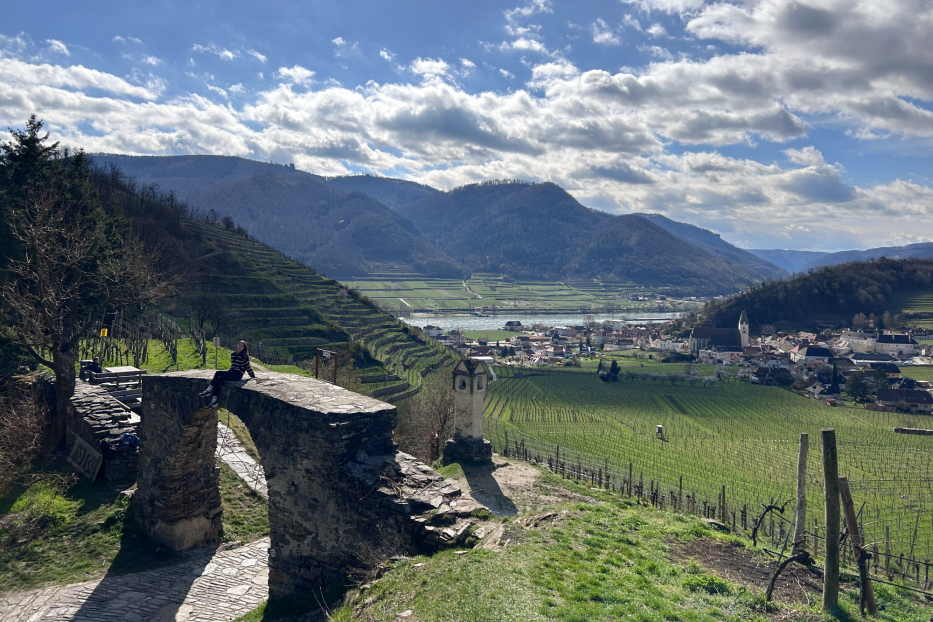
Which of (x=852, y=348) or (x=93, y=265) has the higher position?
(x=93, y=265)

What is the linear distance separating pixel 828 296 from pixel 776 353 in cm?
4066

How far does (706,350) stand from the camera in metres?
117

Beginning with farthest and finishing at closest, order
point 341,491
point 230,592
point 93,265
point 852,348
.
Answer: point 852,348
point 93,265
point 230,592
point 341,491

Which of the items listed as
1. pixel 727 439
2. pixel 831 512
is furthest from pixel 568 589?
pixel 727 439

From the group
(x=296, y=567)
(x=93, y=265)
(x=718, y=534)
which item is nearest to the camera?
(x=296, y=567)

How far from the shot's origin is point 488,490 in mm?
16828

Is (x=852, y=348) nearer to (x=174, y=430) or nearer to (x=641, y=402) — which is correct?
(x=641, y=402)

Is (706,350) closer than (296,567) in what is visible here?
No

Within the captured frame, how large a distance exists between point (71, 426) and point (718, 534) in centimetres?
1799

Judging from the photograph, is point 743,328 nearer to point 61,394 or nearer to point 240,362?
point 61,394

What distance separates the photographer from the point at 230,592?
11805 millimetres

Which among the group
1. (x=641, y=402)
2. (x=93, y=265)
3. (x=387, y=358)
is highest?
(x=93, y=265)

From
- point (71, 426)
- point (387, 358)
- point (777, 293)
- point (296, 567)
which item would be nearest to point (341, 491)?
point (296, 567)

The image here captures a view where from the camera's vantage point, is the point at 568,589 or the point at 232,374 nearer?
the point at 568,589
